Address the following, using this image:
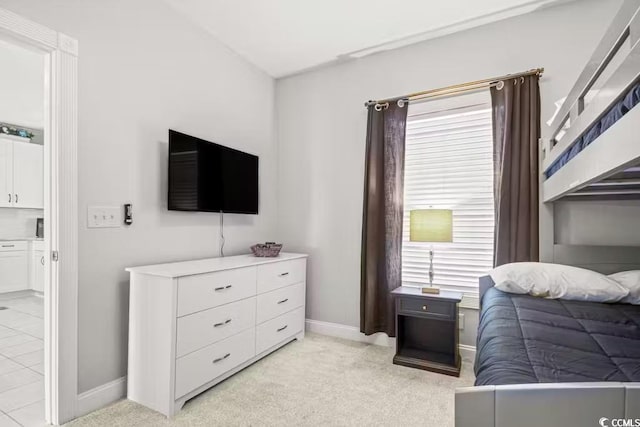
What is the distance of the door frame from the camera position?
5.78ft

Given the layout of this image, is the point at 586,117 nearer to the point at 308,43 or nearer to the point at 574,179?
the point at 574,179

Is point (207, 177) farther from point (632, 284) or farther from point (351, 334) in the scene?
point (632, 284)

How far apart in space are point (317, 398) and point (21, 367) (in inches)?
88.7

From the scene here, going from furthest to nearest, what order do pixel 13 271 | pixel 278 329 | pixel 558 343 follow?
pixel 13 271, pixel 278 329, pixel 558 343

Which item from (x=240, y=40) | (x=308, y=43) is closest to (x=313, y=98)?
(x=308, y=43)

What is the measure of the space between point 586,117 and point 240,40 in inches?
104

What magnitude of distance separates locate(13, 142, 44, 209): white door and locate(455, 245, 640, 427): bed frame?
5.99m

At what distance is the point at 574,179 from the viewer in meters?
1.43

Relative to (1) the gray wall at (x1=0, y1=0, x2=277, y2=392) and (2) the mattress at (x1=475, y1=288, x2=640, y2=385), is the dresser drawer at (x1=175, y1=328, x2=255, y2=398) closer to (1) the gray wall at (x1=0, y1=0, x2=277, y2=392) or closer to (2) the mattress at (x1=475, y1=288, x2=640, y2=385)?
(1) the gray wall at (x1=0, y1=0, x2=277, y2=392)

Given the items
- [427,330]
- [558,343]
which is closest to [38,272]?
[427,330]

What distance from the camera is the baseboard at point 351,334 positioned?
2.64m

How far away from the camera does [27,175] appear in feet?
15.3

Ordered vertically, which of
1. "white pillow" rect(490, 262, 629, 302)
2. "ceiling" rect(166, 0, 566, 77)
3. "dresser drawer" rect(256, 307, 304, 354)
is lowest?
"dresser drawer" rect(256, 307, 304, 354)

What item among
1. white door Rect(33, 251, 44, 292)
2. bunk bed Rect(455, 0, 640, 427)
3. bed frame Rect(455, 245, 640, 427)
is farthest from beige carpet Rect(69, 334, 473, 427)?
white door Rect(33, 251, 44, 292)
